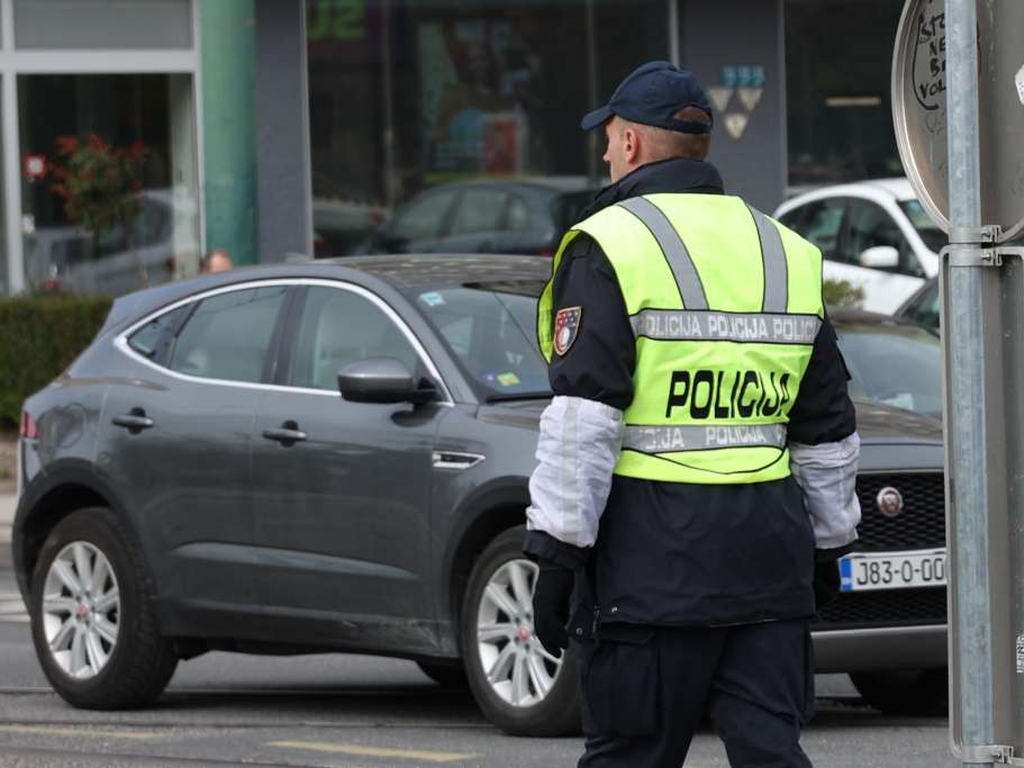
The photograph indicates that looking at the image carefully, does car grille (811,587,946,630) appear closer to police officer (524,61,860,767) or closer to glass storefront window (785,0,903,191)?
police officer (524,61,860,767)

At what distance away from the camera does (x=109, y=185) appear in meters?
21.2

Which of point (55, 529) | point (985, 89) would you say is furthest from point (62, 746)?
point (985, 89)

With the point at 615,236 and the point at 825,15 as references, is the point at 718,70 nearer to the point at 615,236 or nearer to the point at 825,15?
the point at 825,15

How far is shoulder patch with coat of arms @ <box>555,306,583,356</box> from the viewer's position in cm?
434

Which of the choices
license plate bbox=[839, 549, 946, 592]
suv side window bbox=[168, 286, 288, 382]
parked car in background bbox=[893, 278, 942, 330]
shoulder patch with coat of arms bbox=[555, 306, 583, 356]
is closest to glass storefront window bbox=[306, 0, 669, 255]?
parked car in background bbox=[893, 278, 942, 330]

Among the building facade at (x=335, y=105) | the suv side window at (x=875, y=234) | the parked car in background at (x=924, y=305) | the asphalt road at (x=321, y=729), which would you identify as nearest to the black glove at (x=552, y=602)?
the asphalt road at (x=321, y=729)

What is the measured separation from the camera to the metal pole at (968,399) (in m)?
4.20

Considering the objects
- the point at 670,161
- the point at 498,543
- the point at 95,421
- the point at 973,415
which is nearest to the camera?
the point at 973,415

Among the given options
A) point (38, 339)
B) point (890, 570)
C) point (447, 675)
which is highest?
point (38, 339)

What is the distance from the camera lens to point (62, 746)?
7.77m

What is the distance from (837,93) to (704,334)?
18.2m

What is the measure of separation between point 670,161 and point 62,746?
402cm

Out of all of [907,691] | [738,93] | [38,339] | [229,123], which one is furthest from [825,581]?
[738,93]

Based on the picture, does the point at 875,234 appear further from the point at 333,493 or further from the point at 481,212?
the point at 333,493
